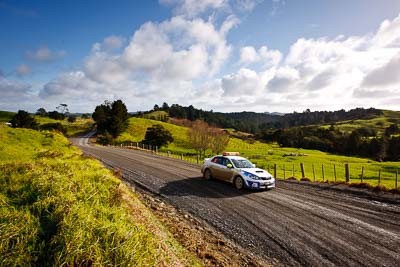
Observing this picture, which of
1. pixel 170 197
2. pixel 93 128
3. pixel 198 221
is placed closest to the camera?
pixel 198 221

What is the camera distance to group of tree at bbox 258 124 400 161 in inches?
2987

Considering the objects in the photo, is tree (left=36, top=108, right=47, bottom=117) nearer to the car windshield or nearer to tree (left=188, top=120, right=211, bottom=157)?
tree (left=188, top=120, right=211, bottom=157)

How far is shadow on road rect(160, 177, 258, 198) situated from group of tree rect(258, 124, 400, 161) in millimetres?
75028

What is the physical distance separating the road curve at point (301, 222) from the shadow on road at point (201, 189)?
5cm

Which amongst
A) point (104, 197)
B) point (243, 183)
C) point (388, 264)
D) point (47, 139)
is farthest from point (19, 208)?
point (47, 139)

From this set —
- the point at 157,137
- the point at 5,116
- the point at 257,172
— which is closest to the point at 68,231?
the point at 257,172

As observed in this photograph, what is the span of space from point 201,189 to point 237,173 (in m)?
2.09

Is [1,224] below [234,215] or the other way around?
the other way around

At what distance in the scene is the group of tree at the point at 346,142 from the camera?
75.9 meters

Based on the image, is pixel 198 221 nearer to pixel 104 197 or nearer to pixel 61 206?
pixel 104 197

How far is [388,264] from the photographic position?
5.55m

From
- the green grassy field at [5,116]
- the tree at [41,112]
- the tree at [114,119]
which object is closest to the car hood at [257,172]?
the tree at [114,119]

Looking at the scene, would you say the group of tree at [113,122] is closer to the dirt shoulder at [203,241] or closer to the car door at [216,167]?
the car door at [216,167]

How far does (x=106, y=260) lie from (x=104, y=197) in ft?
9.06
